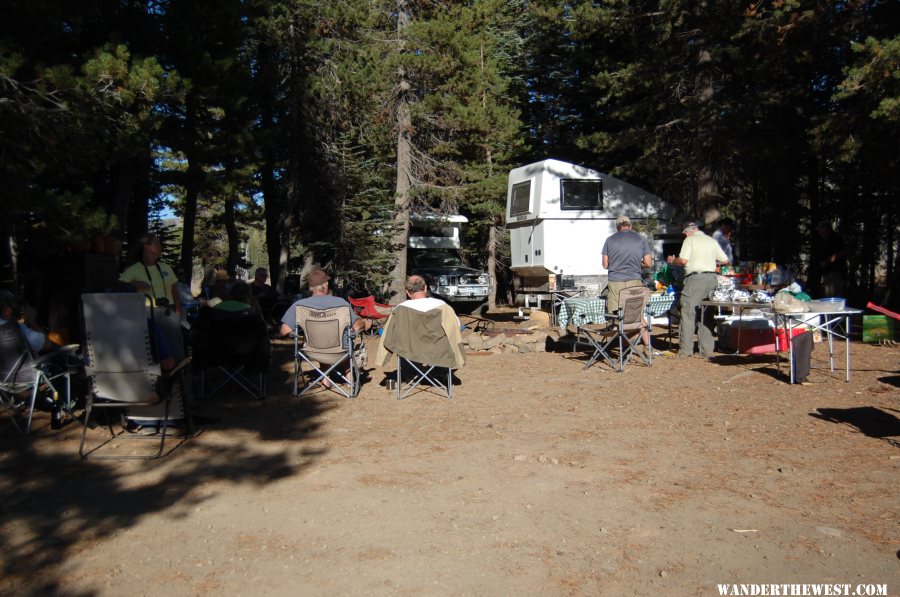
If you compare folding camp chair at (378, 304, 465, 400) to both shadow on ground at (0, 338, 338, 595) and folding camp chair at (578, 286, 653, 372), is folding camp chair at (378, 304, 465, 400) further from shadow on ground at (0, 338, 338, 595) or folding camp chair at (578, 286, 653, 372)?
folding camp chair at (578, 286, 653, 372)

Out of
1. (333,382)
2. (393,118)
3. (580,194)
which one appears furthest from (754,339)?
(393,118)

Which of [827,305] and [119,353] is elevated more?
[827,305]

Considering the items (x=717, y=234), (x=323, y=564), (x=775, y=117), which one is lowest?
(x=323, y=564)

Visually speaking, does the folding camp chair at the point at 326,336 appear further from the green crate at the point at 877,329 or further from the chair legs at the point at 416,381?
the green crate at the point at 877,329

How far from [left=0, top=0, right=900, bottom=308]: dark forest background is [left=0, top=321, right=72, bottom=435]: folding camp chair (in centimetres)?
100

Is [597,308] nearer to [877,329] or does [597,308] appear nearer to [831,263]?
[877,329]

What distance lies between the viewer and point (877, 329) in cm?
1008

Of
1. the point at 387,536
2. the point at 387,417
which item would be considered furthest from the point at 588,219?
the point at 387,536

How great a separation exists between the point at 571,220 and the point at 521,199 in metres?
1.26

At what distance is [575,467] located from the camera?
4730 mm

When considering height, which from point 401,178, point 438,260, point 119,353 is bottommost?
point 119,353

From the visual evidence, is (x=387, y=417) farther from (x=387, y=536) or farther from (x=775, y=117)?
(x=775, y=117)

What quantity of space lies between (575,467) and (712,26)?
1025 cm

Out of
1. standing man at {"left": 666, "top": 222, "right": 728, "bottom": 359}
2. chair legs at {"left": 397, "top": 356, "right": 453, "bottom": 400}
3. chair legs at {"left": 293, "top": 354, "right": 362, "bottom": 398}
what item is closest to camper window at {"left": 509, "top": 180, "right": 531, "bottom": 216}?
standing man at {"left": 666, "top": 222, "right": 728, "bottom": 359}
